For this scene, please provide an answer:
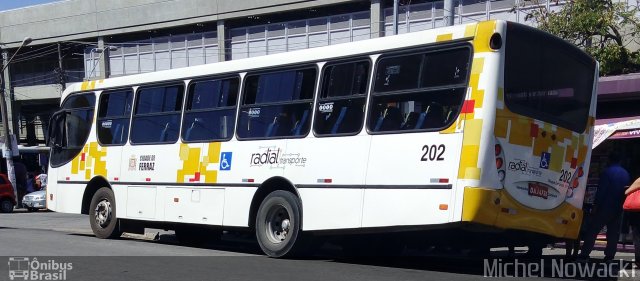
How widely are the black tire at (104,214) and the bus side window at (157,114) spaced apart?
4.76 ft

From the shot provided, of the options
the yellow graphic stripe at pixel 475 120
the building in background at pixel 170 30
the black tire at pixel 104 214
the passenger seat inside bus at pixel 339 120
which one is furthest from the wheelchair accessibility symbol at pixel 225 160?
the building in background at pixel 170 30

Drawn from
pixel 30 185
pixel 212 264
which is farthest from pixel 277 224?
pixel 30 185

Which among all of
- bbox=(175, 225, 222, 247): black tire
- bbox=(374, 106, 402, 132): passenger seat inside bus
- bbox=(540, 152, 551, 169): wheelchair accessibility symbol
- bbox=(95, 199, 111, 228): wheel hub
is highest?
bbox=(374, 106, 402, 132): passenger seat inside bus

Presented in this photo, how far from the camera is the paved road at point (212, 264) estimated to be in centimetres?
971

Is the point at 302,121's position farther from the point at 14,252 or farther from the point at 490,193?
the point at 14,252

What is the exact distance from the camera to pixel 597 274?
32.5 feet

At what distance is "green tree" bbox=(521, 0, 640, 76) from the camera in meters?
17.7

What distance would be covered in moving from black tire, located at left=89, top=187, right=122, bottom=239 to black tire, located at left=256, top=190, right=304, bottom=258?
4.58m

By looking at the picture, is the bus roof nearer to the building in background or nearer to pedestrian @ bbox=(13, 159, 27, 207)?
the building in background

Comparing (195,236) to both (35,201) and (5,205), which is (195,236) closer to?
(35,201)

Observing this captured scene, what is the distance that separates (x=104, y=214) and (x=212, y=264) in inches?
215

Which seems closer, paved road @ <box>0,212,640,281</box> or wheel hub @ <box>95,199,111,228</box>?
paved road @ <box>0,212,640,281</box>
